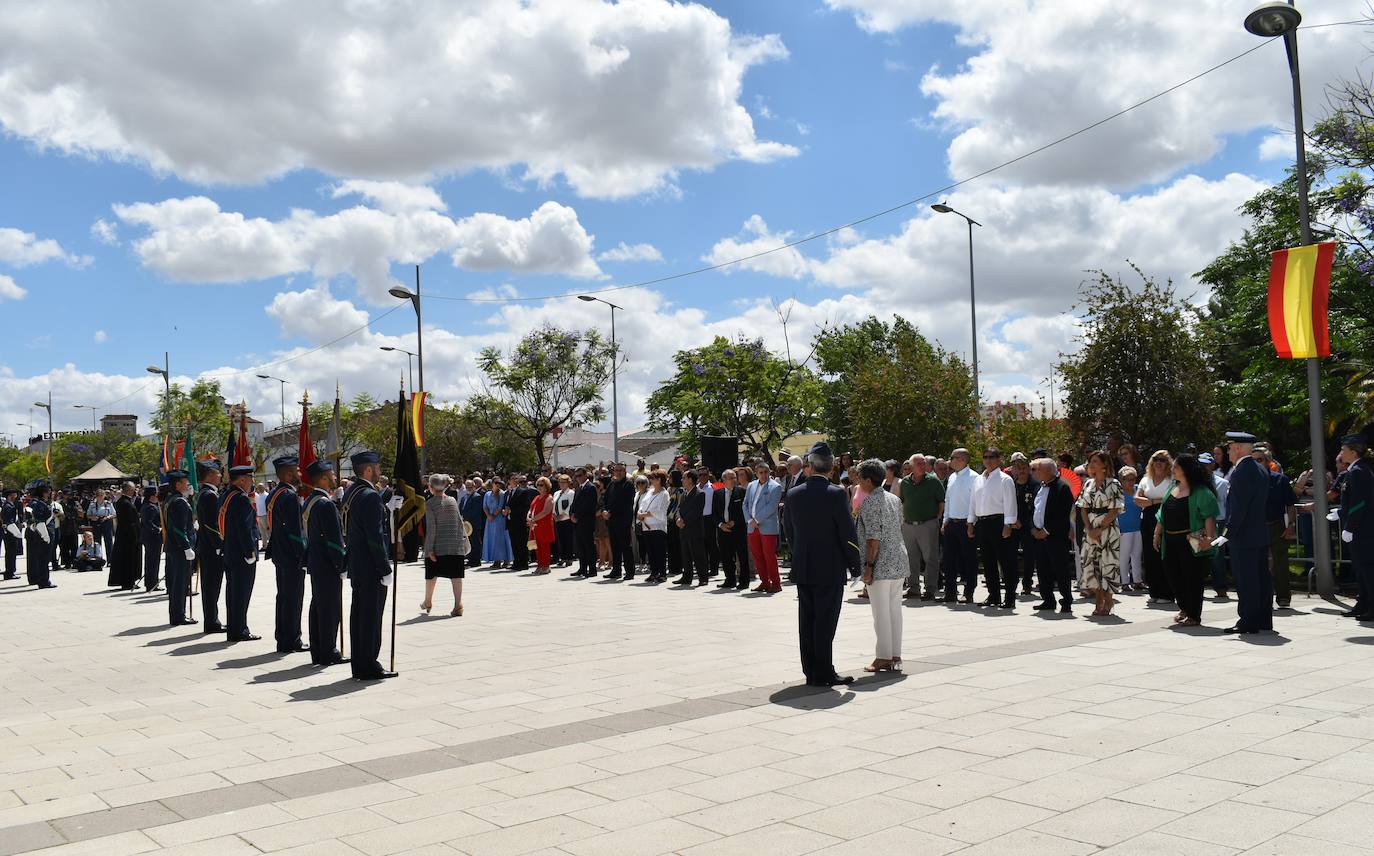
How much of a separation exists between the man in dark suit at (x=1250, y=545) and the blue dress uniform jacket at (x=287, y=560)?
9305 millimetres

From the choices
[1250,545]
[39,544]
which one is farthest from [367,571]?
[39,544]

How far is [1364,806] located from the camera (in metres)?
5.12

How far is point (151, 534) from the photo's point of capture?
19172mm

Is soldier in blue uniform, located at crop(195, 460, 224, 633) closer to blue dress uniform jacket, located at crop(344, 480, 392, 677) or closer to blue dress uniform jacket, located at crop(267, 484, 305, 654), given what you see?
blue dress uniform jacket, located at crop(267, 484, 305, 654)

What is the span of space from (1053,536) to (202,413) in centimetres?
6279

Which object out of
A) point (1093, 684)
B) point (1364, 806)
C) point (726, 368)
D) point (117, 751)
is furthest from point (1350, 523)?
point (726, 368)

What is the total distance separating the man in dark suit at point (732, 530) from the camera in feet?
56.6

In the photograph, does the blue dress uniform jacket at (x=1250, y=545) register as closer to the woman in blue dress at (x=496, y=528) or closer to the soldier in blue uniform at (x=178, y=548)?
the soldier in blue uniform at (x=178, y=548)

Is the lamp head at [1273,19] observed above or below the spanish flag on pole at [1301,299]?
above

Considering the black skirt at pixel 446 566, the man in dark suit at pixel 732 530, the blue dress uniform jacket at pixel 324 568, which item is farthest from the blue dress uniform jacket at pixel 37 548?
the blue dress uniform jacket at pixel 324 568

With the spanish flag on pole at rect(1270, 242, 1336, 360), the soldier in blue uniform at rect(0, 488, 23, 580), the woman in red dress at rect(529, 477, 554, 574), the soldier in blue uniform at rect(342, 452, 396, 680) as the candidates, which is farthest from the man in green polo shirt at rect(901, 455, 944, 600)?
the soldier in blue uniform at rect(0, 488, 23, 580)

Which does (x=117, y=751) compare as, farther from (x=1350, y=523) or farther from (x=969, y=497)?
(x=1350, y=523)

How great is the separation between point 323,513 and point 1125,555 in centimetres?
1072

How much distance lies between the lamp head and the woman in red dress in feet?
46.3
